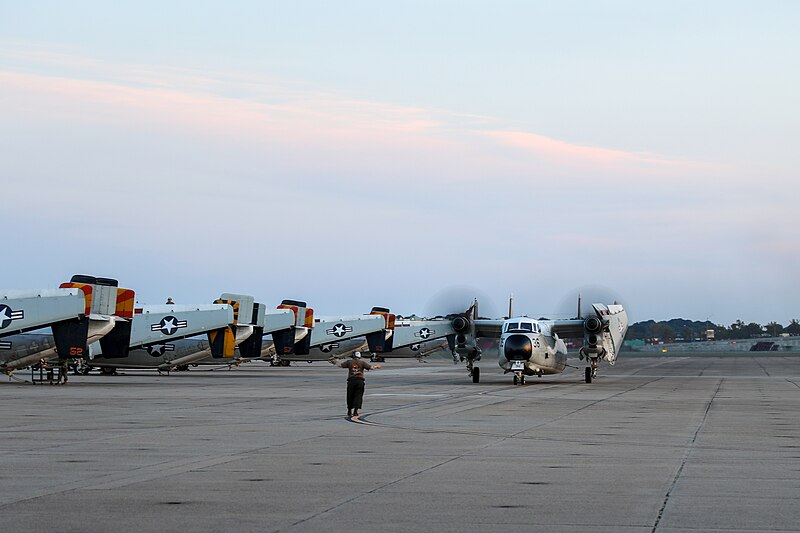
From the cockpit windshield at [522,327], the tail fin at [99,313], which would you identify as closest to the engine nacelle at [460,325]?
the cockpit windshield at [522,327]

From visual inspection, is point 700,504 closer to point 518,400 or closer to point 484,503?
point 484,503

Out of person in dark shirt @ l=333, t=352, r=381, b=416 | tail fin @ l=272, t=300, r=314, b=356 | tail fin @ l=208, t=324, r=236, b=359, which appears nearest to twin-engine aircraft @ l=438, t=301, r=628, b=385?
tail fin @ l=208, t=324, r=236, b=359

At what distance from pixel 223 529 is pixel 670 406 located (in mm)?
24501

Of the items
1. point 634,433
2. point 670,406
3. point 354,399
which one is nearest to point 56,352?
point 354,399

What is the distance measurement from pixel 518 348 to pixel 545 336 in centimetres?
382

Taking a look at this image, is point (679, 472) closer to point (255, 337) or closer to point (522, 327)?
point (522, 327)

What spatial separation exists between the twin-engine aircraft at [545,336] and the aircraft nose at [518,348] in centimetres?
8

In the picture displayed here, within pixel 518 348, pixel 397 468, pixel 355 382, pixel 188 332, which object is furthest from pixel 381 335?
pixel 397 468

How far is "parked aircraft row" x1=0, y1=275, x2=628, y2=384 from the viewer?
4547 centimetres

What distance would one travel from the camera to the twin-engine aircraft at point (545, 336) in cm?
4647

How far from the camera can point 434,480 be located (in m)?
14.5

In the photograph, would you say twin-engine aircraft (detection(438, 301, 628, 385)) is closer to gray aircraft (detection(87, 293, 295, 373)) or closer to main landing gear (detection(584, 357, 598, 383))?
main landing gear (detection(584, 357, 598, 383))

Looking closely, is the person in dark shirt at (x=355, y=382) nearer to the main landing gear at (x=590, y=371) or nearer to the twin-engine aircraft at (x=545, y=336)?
the twin-engine aircraft at (x=545, y=336)

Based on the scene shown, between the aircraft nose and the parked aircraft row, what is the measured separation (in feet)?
0.14
